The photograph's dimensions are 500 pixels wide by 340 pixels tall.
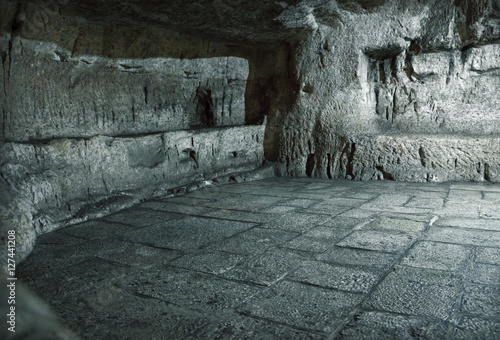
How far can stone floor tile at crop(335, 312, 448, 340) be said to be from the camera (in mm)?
1550

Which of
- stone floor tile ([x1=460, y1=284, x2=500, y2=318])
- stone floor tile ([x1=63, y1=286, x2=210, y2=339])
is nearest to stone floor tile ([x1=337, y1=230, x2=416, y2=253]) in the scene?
stone floor tile ([x1=460, y1=284, x2=500, y2=318])

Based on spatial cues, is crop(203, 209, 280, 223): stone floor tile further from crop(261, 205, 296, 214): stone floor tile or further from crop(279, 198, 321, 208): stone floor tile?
crop(279, 198, 321, 208): stone floor tile

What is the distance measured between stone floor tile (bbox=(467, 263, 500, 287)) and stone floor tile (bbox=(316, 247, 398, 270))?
399mm

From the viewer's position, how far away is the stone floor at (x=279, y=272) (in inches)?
65.3

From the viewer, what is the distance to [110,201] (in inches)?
148

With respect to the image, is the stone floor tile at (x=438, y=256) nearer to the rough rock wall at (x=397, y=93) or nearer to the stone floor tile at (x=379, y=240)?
the stone floor tile at (x=379, y=240)

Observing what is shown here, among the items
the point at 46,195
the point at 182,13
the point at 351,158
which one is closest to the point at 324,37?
the point at 351,158

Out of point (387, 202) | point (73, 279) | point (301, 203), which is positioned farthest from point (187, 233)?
point (387, 202)

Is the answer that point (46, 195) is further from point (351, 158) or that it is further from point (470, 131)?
point (470, 131)

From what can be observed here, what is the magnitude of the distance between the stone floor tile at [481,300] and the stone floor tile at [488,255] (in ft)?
1.26

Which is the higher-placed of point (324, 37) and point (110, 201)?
point (324, 37)

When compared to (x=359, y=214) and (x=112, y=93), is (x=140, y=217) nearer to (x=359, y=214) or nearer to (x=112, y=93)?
(x=112, y=93)

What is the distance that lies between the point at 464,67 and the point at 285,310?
4542 mm

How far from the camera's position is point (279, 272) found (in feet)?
7.30
